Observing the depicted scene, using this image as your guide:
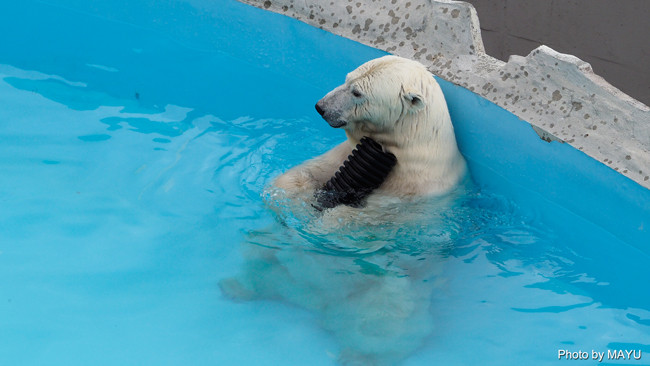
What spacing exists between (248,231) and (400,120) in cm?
98

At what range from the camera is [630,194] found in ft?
10.8

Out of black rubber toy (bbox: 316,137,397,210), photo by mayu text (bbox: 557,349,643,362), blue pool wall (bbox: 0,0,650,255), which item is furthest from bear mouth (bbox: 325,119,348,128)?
photo by mayu text (bbox: 557,349,643,362)

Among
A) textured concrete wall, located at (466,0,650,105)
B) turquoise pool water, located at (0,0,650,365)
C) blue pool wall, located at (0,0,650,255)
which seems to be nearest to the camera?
turquoise pool water, located at (0,0,650,365)

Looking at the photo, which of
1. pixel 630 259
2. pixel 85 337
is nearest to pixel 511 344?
pixel 630 259

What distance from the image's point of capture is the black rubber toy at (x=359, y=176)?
3359mm

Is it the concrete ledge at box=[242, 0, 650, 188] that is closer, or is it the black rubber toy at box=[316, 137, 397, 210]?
the concrete ledge at box=[242, 0, 650, 188]

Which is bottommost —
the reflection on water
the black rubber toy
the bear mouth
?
the reflection on water

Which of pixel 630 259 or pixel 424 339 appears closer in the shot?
pixel 424 339

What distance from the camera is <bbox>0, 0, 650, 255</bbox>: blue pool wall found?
138 inches

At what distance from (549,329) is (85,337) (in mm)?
2074

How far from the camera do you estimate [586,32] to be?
17.5 feet

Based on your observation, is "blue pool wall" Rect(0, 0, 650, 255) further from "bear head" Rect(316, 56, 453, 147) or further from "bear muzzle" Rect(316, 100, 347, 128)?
"bear muzzle" Rect(316, 100, 347, 128)

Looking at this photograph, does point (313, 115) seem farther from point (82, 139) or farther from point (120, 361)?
point (120, 361)

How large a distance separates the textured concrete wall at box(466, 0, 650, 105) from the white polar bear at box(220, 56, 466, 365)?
241 centimetres
